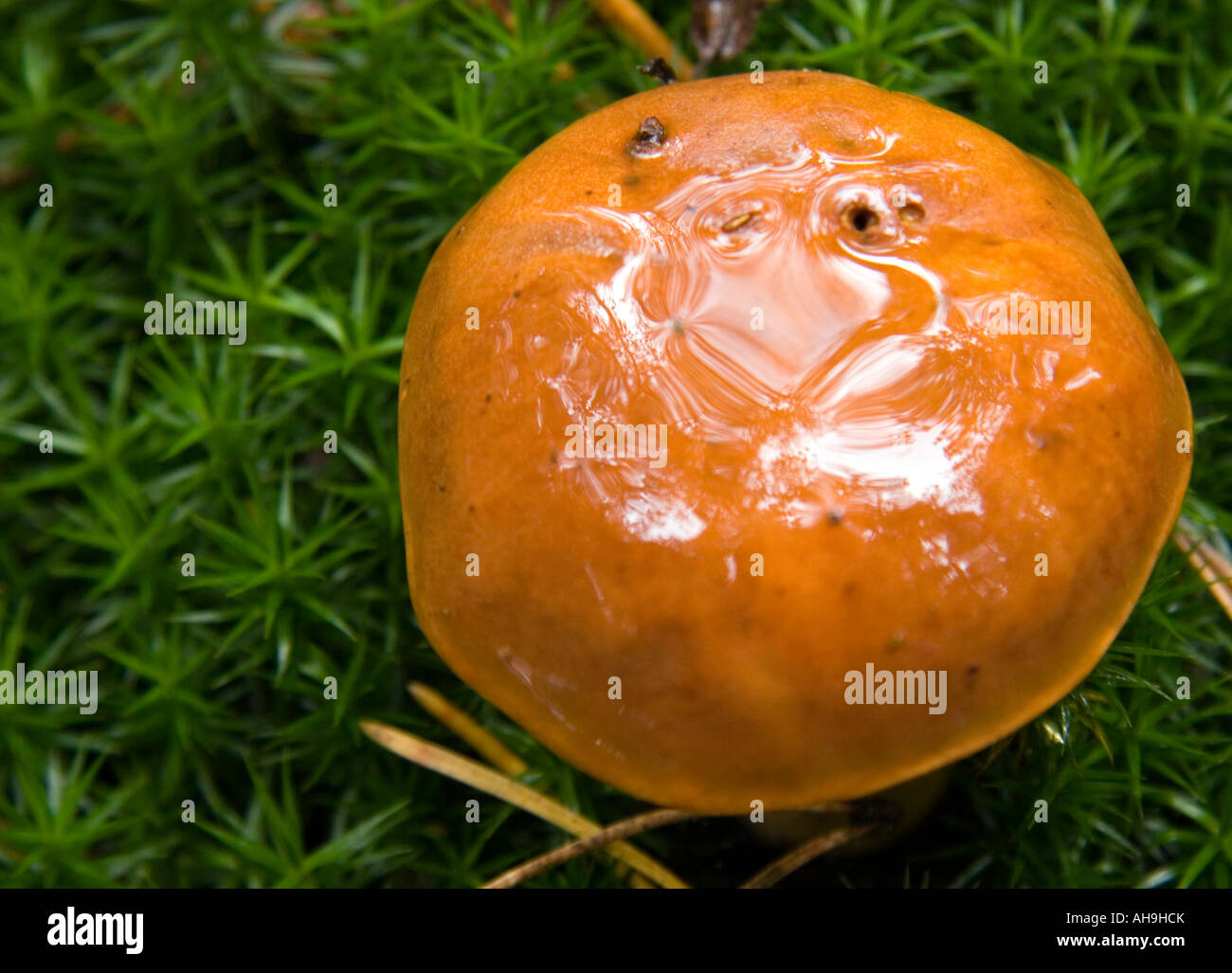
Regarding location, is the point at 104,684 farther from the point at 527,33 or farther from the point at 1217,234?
the point at 1217,234

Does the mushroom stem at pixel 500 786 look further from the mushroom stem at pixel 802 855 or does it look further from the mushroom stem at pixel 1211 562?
the mushroom stem at pixel 1211 562

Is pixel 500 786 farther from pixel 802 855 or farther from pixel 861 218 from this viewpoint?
pixel 861 218

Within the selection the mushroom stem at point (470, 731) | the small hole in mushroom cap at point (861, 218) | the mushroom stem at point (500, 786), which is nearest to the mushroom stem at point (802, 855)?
the mushroom stem at point (500, 786)

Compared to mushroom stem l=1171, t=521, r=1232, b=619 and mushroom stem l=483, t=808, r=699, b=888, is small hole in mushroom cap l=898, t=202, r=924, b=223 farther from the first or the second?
mushroom stem l=483, t=808, r=699, b=888

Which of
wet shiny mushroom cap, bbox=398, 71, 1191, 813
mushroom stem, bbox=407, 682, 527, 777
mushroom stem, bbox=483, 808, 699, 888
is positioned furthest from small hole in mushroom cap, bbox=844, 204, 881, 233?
mushroom stem, bbox=407, 682, 527, 777

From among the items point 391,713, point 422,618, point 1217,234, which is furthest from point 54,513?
point 1217,234
